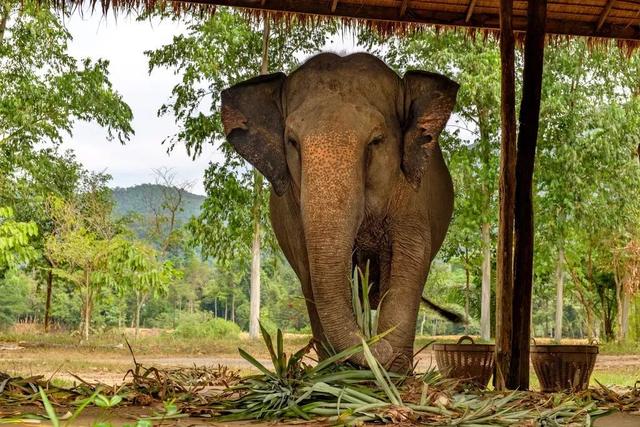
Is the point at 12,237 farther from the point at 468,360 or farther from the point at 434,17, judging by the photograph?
the point at 468,360

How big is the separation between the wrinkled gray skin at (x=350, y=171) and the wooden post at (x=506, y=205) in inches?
16.3

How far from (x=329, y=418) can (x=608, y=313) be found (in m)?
23.0

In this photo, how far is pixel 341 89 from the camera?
4.60 m

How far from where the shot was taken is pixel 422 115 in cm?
491

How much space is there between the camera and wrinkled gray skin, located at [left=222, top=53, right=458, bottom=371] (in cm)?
411

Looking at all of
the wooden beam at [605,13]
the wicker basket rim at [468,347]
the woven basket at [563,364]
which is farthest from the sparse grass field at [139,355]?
the wooden beam at [605,13]

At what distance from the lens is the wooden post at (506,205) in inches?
209

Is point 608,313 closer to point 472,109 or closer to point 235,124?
point 472,109

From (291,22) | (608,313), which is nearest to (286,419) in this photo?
(291,22)

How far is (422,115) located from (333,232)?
112 cm

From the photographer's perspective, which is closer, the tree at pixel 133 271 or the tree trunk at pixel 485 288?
the tree at pixel 133 271

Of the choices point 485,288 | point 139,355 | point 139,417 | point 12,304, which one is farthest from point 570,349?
point 12,304

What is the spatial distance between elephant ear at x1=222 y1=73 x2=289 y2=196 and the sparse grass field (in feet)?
16.0

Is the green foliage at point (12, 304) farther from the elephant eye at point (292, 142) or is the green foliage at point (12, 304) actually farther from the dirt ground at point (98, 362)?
the elephant eye at point (292, 142)
